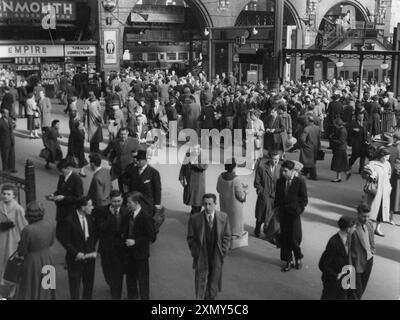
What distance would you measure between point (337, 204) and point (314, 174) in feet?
6.56

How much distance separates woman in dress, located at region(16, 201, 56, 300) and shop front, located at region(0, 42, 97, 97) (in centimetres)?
1973

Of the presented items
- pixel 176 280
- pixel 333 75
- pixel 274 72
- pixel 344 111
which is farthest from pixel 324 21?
pixel 176 280

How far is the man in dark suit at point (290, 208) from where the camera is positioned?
8014 millimetres

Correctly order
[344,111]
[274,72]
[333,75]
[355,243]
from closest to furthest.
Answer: [355,243], [344,111], [274,72], [333,75]

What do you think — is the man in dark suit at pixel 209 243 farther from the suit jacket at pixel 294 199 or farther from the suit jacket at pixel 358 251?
the suit jacket at pixel 294 199

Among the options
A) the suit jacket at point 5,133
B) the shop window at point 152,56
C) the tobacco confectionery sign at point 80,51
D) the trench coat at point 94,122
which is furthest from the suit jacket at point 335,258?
the shop window at point 152,56

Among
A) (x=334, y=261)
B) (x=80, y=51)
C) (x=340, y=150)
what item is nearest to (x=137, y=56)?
(x=80, y=51)

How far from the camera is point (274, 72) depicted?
2272cm

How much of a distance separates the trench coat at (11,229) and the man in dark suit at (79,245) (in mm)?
761

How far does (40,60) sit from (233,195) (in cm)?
2022

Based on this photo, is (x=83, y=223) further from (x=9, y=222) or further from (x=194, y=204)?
(x=194, y=204)

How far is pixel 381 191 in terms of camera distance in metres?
9.83

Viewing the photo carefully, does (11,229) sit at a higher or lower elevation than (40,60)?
lower
